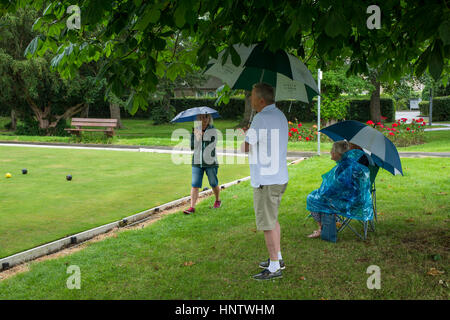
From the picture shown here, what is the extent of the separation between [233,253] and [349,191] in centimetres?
170

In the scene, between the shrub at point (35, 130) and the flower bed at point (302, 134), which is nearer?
the flower bed at point (302, 134)

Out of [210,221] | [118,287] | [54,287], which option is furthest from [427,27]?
[210,221]

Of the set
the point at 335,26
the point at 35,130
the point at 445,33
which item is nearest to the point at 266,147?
the point at 335,26

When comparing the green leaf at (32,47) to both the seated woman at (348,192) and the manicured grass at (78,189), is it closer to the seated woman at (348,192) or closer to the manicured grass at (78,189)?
the manicured grass at (78,189)

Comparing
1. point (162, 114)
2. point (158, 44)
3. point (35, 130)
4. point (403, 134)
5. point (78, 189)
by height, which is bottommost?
point (78, 189)

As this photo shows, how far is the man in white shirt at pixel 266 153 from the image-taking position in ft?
14.7

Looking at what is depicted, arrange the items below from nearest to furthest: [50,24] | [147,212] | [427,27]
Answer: [427,27]
[50,24]
[147,212]

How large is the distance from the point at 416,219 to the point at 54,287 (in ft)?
17.7

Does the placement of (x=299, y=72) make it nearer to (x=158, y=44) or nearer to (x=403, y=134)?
(x=158, y=44)

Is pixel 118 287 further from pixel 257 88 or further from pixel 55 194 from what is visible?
pixel 55 194

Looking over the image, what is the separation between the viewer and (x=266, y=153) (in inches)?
177

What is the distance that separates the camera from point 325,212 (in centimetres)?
588

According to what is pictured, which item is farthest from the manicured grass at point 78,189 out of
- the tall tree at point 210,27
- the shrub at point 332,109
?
the shrub at point 332,109

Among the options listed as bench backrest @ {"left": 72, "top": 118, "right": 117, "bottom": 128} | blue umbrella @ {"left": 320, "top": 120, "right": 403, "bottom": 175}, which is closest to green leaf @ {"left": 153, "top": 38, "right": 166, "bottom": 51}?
blue umbrella @ {"left": 320, "top": 120, "right": 403, "bottom": 175}
